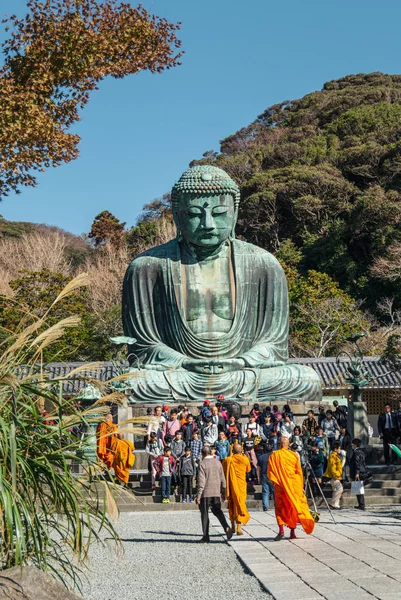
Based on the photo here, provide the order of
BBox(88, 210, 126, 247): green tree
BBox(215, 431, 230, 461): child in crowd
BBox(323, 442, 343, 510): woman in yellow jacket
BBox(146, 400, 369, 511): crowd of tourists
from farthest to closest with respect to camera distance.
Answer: BBox(88, 210, 126, 247): green tree < BBox(215, 431, 230, 461): child in crowd < BBox(146, 400, 369, 511): crowd of tourists < BBox(323, 442, 343, 510): woman in yellow jacket

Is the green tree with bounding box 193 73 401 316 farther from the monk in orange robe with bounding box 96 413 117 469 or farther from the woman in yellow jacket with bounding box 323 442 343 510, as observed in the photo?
the monk in orange robe with bounding box 96 413 117 469

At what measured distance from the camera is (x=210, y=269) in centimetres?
1800

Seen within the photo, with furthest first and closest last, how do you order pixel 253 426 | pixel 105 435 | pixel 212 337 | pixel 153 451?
→ 1. pixel 212 337
2. pixel 253 426
3. pixel 153 451
4. pixel 105 435

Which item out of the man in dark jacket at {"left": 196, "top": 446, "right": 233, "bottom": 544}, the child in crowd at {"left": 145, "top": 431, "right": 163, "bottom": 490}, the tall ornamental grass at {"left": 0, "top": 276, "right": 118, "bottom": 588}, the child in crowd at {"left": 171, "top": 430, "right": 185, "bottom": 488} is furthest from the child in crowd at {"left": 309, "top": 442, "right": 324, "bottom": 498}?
the tall ornamental grass at {"left": 0, "top": 276, "right": 118, "bottom": 588}

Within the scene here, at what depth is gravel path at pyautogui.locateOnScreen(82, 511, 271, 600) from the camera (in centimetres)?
665

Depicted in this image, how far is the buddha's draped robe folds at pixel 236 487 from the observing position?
9.41 meters

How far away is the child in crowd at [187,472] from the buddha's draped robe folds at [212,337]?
3.71 m

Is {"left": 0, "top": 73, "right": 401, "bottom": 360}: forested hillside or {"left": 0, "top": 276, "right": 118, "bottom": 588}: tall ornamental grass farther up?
{"left": 0, "top": 73, "right": 401, "bottom": 360}: forested hillside

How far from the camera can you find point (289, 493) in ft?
29.3

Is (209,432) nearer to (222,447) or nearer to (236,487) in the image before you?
(222,447)

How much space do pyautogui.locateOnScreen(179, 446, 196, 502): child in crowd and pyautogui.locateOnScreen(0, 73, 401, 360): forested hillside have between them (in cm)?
1468

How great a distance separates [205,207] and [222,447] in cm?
601

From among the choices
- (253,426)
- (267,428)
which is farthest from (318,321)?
(253,426)

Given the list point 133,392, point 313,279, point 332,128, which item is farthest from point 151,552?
point 332,128
